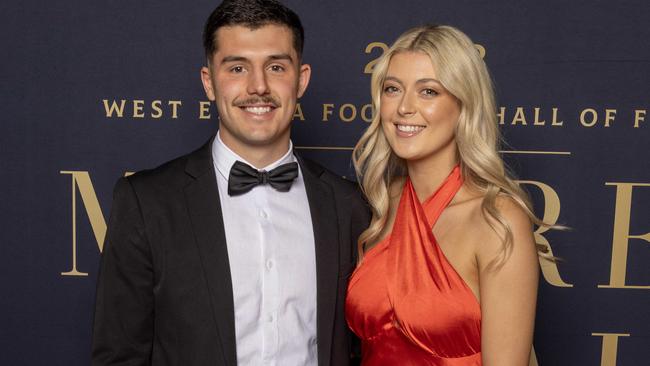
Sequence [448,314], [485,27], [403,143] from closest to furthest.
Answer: [448,314]
[403,143]
[485,27]

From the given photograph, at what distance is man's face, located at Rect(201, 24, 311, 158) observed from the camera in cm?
176

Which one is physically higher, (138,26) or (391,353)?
(138,26)

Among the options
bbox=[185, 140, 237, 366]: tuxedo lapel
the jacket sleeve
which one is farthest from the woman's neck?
the jacket sleeve

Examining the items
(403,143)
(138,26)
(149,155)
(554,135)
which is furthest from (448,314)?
(138,26)

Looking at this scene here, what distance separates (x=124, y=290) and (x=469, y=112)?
96 cm

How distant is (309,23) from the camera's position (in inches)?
101

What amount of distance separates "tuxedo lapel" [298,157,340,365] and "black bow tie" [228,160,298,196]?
0.08m

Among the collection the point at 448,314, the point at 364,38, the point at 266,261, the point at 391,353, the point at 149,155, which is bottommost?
the point at 391,353

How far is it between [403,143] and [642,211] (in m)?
1.27

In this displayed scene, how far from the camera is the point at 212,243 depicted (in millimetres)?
1685

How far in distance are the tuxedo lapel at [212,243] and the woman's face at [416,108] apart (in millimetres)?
484

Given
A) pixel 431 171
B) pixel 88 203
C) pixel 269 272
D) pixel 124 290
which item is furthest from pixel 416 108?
pixel 88 203

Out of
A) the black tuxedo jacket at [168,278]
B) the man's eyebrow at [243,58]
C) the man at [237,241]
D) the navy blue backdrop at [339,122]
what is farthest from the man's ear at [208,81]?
the navy blue backdrop at [339,122]

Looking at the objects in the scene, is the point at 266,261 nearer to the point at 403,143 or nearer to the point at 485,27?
the point at 403,143
